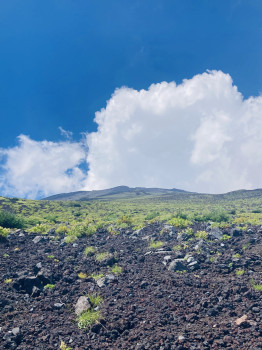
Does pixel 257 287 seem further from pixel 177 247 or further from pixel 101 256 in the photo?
pixel 101 256

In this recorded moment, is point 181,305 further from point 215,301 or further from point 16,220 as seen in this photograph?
point 16,220

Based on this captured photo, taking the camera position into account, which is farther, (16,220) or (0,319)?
(16,220)

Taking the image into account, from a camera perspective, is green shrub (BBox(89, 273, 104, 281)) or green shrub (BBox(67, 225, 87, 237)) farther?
green shrub (BBox(67, 225, 87, 237))

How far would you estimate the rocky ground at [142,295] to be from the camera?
639 cm

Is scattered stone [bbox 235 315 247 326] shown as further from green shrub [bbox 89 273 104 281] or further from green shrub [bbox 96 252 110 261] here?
green shrub [bbox 96 252 110 261]

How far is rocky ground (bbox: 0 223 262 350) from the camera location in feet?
21.0

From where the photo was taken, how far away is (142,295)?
340 inches

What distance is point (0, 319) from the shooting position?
289 inches

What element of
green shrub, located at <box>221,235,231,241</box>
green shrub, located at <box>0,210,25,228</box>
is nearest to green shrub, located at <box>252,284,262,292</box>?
green shrub, located at <box>221,235,231,241</box>

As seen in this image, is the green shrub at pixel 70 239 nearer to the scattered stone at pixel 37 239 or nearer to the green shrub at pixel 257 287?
the scattered stone at pixel 37 239

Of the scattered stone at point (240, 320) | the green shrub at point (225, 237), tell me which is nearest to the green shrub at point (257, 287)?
the scattered stone at point (240, 320)

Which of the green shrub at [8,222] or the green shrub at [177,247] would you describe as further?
the green shrub at [8,222]

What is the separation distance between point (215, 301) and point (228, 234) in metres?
8.16

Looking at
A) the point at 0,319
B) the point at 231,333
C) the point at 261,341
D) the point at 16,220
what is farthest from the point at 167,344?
the point at 16,220
